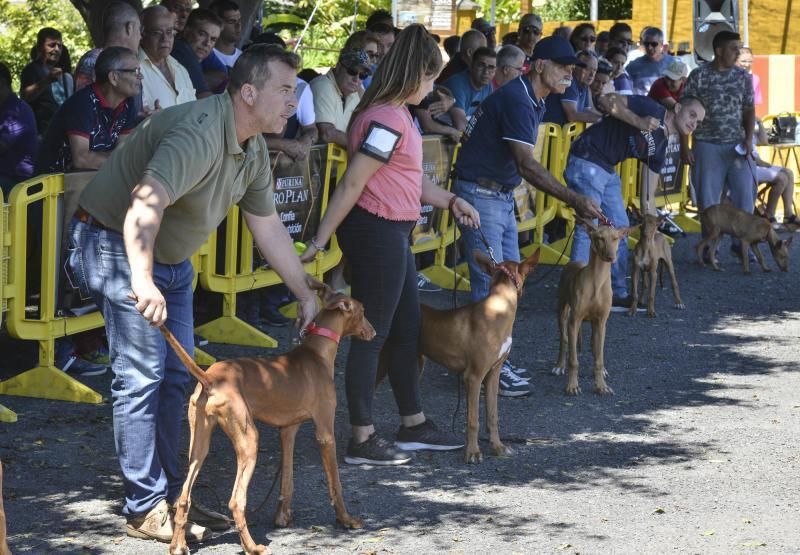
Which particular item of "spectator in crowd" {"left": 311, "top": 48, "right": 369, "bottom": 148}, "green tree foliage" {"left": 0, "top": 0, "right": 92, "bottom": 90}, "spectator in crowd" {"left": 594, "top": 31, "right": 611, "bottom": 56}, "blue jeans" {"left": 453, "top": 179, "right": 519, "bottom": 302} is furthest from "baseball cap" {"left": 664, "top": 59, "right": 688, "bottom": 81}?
"green tree foliage" {"left": 0, "top": 0, "right": 92, "bottom": 90}

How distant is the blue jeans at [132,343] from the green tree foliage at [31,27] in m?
22.7

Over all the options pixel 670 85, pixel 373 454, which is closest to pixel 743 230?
pixel 670 85

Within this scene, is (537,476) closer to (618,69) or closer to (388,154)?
(388,154)

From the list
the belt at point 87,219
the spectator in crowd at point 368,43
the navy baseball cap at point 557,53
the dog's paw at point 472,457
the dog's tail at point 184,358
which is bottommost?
the dog's paw at point 472,457

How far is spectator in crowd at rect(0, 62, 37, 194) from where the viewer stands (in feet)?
30.3

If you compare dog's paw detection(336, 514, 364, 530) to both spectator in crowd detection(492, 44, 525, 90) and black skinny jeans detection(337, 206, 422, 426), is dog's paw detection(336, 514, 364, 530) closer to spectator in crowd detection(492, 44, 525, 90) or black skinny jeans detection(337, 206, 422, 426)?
black skinny jeans detection(337, 206, 422, 426)

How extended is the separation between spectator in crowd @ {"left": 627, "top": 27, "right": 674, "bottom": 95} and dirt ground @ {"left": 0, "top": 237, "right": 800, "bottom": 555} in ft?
23.7

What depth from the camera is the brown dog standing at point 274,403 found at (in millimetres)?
4918

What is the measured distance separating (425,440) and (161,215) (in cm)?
253

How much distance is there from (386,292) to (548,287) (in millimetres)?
5985

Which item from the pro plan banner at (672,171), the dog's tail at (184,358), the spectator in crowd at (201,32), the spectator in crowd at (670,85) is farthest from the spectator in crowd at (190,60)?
the pro plan banner at (672,171)

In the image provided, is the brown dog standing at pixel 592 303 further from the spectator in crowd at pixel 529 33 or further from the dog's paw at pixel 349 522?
the spectator in crowd at pixel 529 33

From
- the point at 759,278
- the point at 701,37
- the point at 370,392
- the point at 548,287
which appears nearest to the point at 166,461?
the point at 370,392

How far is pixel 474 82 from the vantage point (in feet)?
39.8
